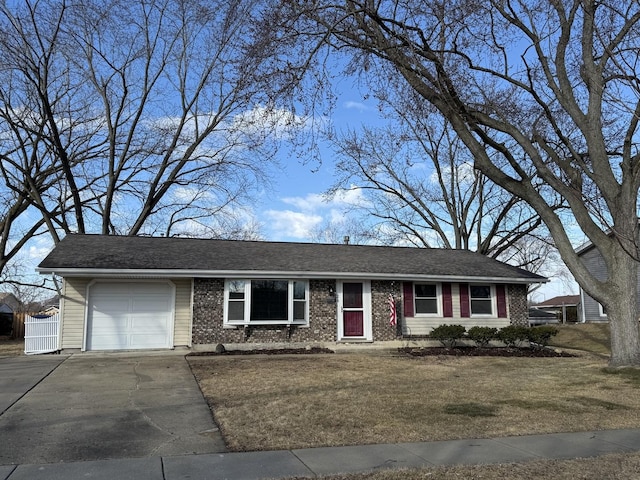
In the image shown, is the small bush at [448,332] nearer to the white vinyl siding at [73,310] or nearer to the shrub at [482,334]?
the shrub at [482,334]

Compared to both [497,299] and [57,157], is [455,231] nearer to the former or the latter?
[497,299]

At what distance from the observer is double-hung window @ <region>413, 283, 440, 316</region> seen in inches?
750

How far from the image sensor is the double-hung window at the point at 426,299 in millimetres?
19062

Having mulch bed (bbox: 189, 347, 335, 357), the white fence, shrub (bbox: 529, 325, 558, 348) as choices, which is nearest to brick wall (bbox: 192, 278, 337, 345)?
mulch bed (bbox: 189, 347, 335, 357)

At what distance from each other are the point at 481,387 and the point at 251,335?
27.3 ft

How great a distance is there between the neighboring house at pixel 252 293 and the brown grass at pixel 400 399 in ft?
8.66

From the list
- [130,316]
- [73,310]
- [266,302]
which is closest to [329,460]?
[266,302]

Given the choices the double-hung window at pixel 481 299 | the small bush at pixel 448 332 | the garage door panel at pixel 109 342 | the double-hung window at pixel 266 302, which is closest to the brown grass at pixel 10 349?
the garage door panel at pixel 109 342

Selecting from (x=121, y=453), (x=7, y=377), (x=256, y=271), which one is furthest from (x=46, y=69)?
(x=121, y=453)

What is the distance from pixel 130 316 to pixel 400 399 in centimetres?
1026

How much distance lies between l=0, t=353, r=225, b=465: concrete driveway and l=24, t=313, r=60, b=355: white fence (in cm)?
280

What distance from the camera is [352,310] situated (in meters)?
18.4

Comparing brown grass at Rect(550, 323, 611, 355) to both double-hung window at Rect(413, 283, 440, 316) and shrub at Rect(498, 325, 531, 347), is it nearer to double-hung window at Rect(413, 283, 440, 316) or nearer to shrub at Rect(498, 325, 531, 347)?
shrub at Rect(498, 325, 531, 347)

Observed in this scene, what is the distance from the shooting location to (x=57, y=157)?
2886cm
